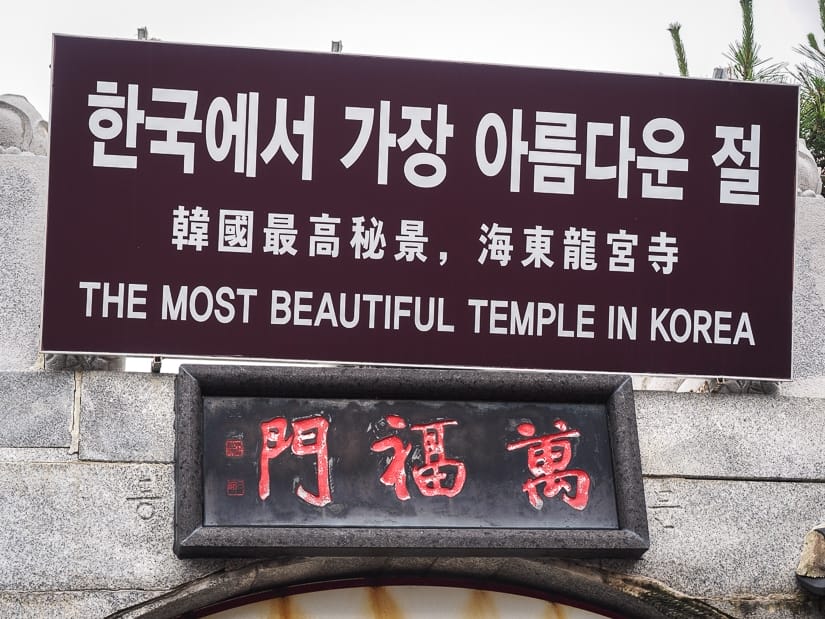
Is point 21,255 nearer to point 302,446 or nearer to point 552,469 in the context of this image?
point 302,446

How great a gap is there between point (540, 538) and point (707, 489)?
35.1 inches

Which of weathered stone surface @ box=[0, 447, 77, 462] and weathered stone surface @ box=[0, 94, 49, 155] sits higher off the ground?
weathered stone surface @ box=[0, 94, 49, 155]

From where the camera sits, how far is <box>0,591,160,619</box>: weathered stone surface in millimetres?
4645

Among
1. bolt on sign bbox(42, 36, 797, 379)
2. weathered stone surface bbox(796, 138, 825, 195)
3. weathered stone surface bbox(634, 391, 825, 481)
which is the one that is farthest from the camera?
weathered stone surface bbox(796, 138, 825, 195)

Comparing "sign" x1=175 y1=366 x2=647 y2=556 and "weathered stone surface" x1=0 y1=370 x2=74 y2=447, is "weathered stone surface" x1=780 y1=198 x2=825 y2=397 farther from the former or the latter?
→ "weathered stone surface" x1=0 y1=370 x2=74 y2=447

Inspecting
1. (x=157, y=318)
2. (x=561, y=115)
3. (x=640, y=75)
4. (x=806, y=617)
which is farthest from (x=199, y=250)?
(x=806, y=617)

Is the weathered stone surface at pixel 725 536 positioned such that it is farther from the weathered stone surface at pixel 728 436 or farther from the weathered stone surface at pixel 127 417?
the weathered stone surface at pixel 127 417

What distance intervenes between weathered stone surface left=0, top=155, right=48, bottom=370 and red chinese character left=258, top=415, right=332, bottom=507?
1.10 meters

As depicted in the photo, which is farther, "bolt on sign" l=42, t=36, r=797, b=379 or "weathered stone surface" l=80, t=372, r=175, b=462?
"bolt on sign" l=42, t=36, r=797, b=379

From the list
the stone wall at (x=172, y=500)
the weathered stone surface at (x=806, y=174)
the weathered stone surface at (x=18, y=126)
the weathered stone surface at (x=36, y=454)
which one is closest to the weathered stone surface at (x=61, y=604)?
the stone wall at (x=172, y=500)

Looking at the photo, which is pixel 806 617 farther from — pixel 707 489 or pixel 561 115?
pixel 561 115

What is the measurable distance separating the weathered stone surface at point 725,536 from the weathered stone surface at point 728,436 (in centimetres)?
7

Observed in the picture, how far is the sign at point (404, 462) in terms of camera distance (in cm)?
462

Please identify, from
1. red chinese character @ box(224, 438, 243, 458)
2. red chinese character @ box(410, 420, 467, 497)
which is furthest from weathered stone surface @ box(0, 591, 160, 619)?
red chinese character @ box(410, 420, 467, 497)
